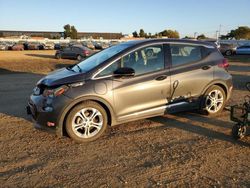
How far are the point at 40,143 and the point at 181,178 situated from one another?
→ 2.52m

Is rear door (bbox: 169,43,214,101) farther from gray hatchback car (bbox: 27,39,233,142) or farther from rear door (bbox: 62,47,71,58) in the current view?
A: rear door (bbox: 62,47,71,58)

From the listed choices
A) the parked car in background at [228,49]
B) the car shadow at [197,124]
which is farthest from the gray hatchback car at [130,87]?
the parked car in background at [228,49]

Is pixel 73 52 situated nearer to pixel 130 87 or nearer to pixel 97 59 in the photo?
pixel 97 59

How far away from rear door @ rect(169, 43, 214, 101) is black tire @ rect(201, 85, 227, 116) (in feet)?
0.68

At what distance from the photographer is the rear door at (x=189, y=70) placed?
21.3 feet

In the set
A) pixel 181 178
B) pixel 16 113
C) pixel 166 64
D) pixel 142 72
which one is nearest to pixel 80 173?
A: pixel 181 178

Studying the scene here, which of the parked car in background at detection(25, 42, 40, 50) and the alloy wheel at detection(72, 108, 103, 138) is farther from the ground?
the parked car in background at detection(25, 42, 40, 50)

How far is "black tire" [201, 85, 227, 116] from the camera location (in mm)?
6945

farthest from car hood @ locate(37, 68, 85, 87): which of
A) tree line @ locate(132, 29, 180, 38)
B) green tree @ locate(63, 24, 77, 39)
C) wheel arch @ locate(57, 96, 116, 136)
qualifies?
green tree @ locate(63, 24, 77, 39)

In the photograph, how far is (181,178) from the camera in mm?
4164

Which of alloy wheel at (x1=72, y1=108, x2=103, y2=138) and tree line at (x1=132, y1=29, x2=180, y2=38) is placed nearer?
alloy wheel at (x1=72, y1=108, x2=103, y2=138)

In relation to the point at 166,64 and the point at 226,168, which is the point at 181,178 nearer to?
the point at 226,168

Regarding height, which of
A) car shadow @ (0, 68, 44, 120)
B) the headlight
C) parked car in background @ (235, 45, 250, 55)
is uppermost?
the headlight

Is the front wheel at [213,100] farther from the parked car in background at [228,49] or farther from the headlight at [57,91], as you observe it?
the parked car in background at [228,49]
